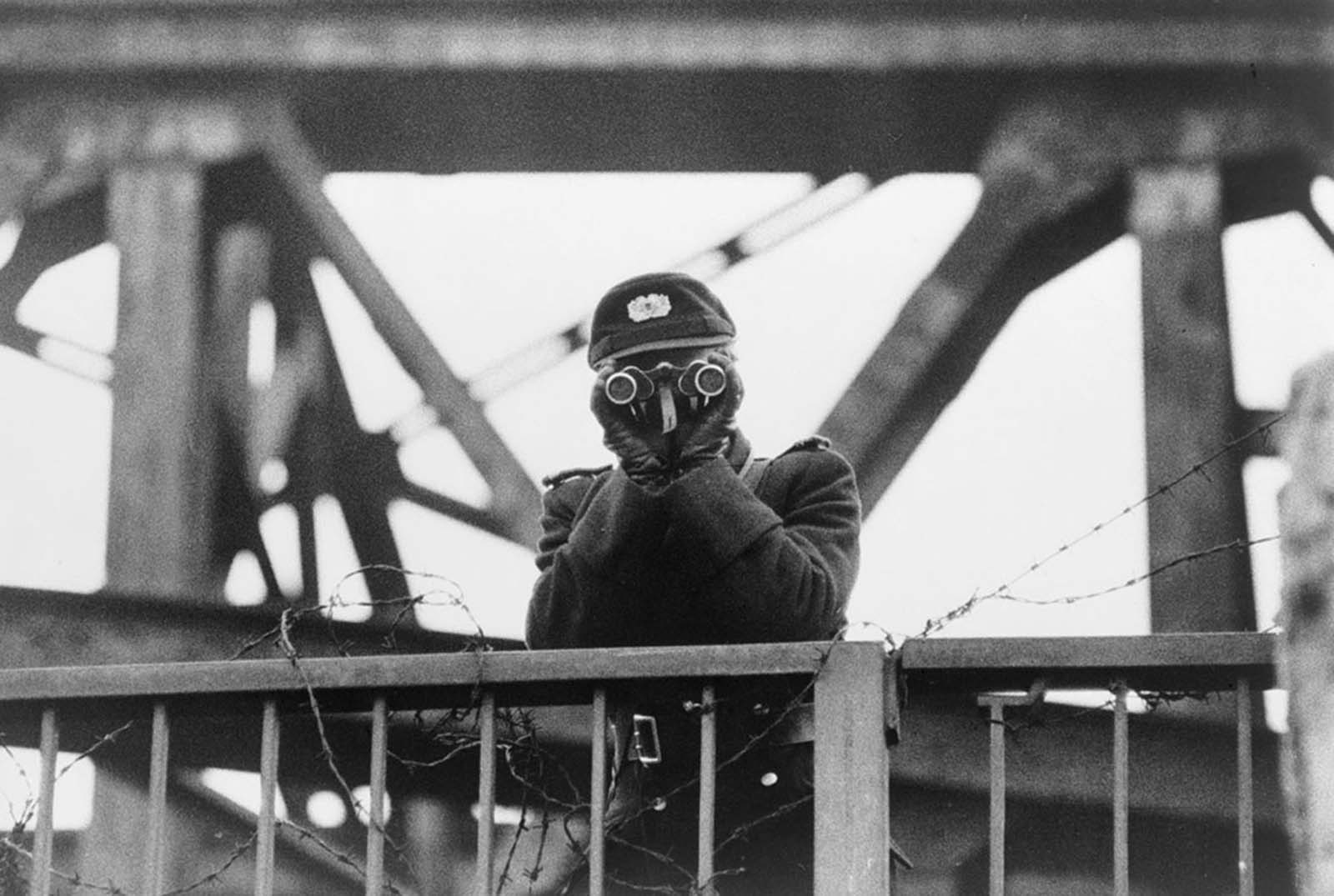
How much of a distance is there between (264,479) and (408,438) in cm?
38

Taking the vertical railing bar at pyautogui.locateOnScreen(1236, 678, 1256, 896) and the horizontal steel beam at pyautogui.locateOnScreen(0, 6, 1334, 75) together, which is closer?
the vertical railing bar at pyautogui.locateOnScreen(1236, 678, 1256, 896)

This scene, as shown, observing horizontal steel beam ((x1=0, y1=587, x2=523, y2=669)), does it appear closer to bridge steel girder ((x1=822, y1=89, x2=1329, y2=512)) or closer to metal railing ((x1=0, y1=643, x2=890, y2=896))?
bridge steel girder ((x1=822, y1=89, x2=1329, y2=512))

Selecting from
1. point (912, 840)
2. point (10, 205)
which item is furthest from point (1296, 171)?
point (10, 205)

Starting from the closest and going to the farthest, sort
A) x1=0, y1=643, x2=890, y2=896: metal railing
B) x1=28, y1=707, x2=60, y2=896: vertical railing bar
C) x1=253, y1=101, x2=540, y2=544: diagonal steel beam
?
x1=0, y1=643, x2=890, y2=896: metal railing → x1=28, y1=707, x2=60, y2=896: vertical railing bar → x1=253, y1=101, x2=540, y2=544: diagonal steel beam

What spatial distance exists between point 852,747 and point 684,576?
621 millimetres

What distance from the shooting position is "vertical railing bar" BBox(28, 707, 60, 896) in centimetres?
573

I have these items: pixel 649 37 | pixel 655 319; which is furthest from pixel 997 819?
pixel 649 37

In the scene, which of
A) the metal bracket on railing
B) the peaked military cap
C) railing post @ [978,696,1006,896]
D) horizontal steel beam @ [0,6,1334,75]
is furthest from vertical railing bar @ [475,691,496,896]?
horizontal steel beam @ [0,6,1334,75]

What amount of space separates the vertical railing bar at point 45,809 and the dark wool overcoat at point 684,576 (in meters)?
0.84

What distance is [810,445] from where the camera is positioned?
6699 millimetres

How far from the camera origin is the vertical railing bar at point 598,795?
18.2ft

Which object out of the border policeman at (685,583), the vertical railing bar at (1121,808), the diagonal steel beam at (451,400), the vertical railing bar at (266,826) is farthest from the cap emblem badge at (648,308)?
the diagonal steel beam at (451,400)

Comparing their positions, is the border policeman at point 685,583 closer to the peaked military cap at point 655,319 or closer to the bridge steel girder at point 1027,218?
the peaked military cap at point 655,319

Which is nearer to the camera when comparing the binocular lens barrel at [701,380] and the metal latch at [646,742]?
the metal latch at [646,742]
